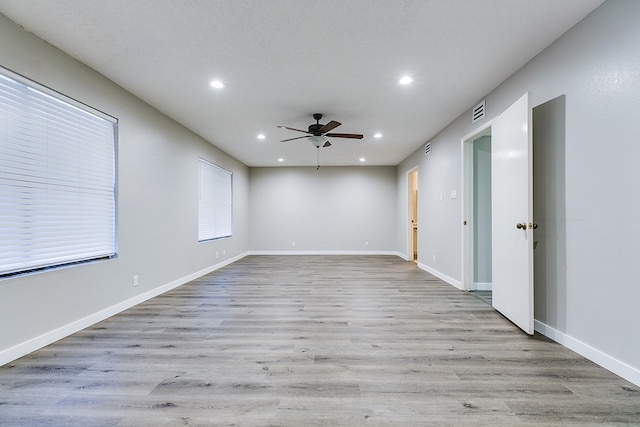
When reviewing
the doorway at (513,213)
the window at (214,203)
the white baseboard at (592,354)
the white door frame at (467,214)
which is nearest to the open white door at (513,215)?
the doorway at (513,213)

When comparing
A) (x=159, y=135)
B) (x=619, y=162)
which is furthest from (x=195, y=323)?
(x=619, y=162)

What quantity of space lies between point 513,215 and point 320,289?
2.59 m

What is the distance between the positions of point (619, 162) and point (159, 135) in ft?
15.5

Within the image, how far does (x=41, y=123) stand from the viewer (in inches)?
93.5

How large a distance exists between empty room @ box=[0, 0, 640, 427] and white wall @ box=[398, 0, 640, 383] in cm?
1

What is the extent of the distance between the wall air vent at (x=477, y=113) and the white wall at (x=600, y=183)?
0.87 meters

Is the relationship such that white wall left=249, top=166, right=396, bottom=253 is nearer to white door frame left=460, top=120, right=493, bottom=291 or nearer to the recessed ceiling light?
white door frame left=460, top=120, right=493, bottom=291

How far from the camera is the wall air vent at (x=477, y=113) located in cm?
353

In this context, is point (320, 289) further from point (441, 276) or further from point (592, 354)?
point (592, 354)

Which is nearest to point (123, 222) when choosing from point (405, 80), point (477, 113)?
point (405, 80)

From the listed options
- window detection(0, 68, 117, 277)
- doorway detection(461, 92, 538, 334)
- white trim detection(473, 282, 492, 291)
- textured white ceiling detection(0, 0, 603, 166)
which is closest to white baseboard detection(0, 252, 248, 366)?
window detection(0, 68, 117, 277)

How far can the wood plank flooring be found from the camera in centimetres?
150

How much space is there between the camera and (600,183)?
2.00 metres

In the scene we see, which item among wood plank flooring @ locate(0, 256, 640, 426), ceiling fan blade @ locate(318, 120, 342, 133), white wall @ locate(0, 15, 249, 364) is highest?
ceiling fan blade @ locate(318, 120, 342, 133)
